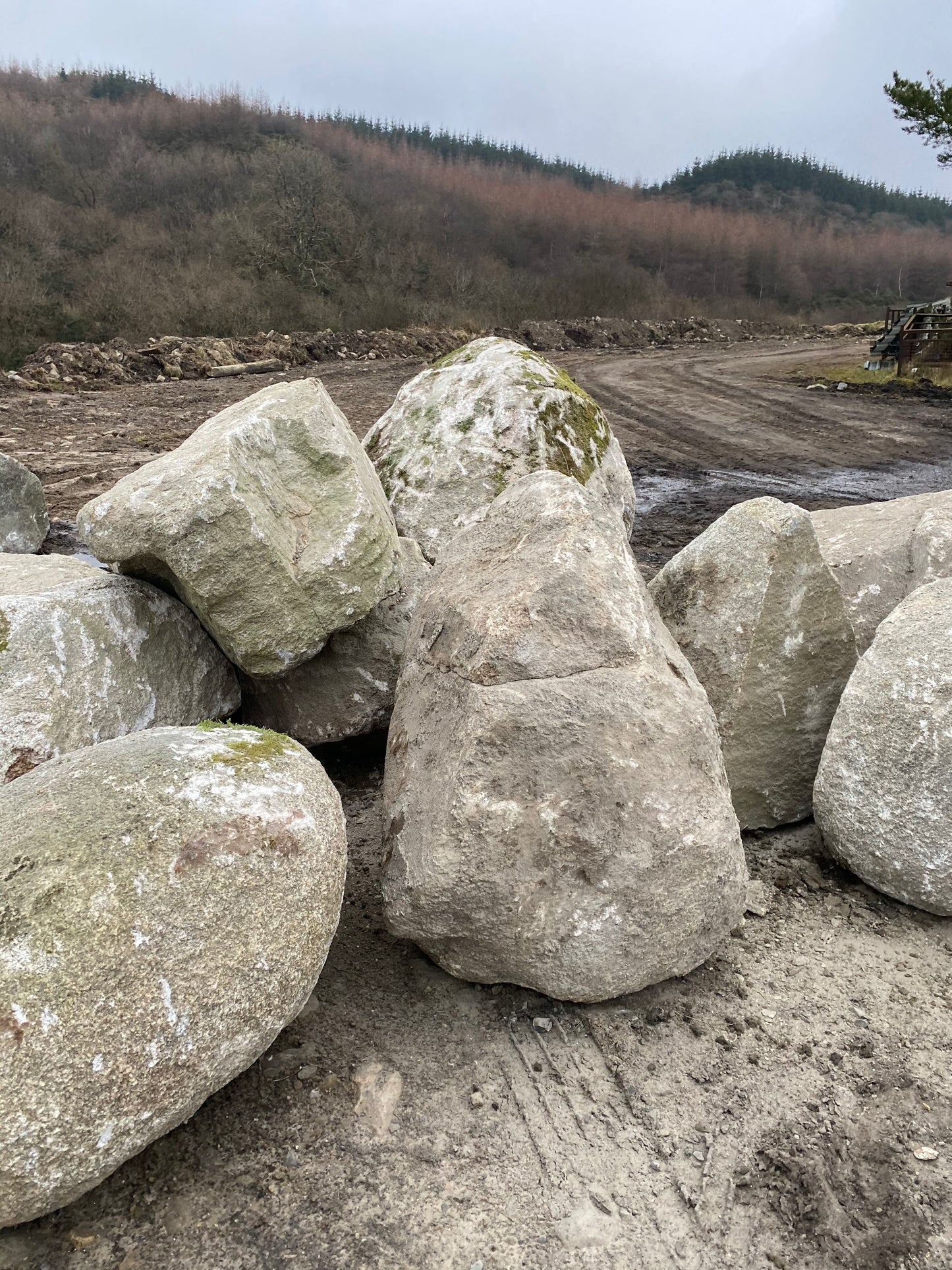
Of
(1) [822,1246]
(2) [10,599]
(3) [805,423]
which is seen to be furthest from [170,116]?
(1) [822,1246]

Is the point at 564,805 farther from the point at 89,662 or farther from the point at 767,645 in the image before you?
the point at 89,662

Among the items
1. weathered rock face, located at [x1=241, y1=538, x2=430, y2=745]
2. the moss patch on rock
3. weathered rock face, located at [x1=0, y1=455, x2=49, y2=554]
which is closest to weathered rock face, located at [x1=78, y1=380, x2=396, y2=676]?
weathered rock face, located at [x1=241, y1=538, x2=430, y2=745]

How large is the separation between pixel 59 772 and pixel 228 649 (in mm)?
955

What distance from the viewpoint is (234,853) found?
2.07 m

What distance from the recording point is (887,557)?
12.7 ft

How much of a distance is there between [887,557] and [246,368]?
45.4 feet

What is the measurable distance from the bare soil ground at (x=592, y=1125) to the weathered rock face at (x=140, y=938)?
24 cm

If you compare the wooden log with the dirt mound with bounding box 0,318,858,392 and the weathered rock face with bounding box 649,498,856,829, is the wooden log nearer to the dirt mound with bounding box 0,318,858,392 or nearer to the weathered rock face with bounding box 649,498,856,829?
the dirt mound with bounding box 0,318,858,392

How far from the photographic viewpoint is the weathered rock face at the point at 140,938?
1766 mm

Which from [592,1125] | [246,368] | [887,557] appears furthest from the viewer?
[246,368]

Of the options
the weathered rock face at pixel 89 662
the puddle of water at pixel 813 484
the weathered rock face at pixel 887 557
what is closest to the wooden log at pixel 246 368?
the puddle of water at pixel 813 484

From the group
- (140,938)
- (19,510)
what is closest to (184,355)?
(19,510)

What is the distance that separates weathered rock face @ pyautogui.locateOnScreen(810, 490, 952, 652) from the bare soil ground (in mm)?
1139

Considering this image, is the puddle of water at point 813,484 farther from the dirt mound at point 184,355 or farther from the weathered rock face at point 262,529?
the dirt mound at point 184,355
